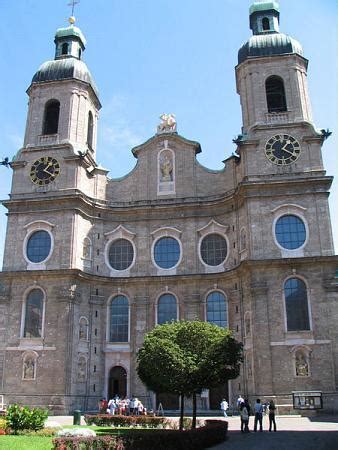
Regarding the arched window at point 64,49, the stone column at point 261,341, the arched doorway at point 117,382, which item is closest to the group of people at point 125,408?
the arched doorway at point 117,382

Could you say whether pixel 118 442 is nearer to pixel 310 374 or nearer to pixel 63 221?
pixel 310 374

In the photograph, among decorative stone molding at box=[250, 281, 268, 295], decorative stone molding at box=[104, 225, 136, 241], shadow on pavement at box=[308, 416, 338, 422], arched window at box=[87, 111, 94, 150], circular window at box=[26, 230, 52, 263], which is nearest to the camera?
shadow on pavement at box=[308, 416, 338, 422]

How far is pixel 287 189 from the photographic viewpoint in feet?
110

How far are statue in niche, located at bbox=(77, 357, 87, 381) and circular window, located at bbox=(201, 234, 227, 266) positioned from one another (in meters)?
10.8

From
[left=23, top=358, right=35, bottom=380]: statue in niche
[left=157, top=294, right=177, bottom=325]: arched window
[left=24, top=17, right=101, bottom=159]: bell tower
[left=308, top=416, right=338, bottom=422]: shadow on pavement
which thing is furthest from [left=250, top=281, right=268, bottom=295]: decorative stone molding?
[left=24, top=17, right=101, bottom=159]: bell tower

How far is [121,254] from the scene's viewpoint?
122ft

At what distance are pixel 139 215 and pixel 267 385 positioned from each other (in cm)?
1532

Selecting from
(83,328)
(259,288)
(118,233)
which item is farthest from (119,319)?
(259,288)

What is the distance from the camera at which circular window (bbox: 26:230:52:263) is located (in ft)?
116

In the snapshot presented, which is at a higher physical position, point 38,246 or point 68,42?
point 68,42

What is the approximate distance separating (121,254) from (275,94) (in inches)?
666

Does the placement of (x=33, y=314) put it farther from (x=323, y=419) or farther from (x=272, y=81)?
(x=272, y=81)

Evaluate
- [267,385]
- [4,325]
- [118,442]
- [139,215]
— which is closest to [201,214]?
[139,215]

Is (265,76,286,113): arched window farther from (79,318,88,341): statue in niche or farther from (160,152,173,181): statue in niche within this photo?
(79,318,88,341): statue in niche
